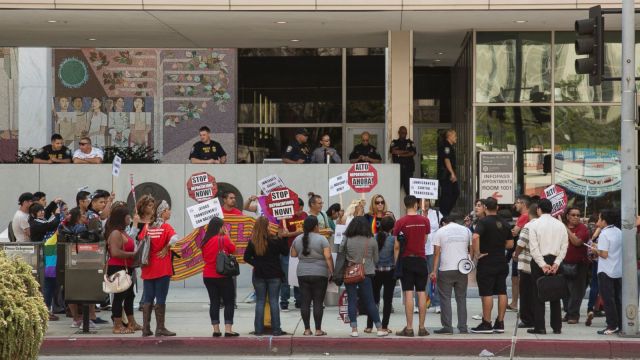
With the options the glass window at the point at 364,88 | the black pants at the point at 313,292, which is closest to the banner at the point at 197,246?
the black pants at the point at 313,292

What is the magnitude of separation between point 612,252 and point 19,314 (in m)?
9.95

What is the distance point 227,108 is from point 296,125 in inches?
77.4

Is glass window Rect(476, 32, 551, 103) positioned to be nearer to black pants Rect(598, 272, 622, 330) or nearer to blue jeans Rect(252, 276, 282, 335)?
black pants Rect(598, 272, 622, 330)

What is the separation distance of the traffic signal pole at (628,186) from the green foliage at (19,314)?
9.19 meters

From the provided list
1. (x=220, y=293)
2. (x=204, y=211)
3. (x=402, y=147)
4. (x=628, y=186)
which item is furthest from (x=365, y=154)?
(x=220, y=293)

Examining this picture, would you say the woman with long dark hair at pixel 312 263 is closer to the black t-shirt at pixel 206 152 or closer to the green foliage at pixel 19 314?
the green foliage at pixel 19 314

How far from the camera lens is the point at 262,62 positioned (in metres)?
29.1

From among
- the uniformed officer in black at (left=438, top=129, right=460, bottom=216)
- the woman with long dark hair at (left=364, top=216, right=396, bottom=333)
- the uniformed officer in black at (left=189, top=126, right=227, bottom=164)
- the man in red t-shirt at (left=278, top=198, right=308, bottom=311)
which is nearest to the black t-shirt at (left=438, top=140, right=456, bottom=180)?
the uniformed officer in black at (left=438, top=129, right=460, bottom=216)

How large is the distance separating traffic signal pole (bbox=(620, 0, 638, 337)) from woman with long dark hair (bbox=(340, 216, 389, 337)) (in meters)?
3.31

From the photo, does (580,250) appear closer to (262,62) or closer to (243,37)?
(243,37)

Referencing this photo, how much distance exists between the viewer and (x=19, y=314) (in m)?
6.53

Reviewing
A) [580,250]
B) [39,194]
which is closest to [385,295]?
[580,250]

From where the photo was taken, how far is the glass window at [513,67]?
22938 mm

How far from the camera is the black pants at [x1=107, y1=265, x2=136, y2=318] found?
555 inches
